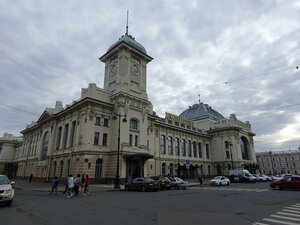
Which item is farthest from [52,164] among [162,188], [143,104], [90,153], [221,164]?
[221,164]

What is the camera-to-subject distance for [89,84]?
121 feet

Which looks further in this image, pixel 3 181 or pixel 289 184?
pixel 289 184

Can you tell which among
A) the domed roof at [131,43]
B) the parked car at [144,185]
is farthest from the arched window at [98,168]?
the domed roof at [131,43]

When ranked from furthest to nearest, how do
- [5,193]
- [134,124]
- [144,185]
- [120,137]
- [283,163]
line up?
[283,163] < [134,124] < [120,137] < [144,185] < [5,193]

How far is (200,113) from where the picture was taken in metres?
72.9

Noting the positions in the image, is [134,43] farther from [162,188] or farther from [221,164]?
[221,164]

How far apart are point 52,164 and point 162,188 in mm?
26249

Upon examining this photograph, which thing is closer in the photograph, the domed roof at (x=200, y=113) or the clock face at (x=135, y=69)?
the clock face at (x=135, y=69)

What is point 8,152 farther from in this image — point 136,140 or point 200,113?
point 200,113

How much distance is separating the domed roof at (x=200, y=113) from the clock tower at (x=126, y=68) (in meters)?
33.4

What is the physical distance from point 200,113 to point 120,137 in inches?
1718

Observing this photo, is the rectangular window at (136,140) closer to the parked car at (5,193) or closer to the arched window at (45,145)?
the arched window at (45,145)

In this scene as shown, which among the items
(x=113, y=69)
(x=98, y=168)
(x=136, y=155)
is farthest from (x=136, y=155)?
(x=113, y=69)

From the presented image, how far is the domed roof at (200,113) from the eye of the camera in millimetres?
70875
